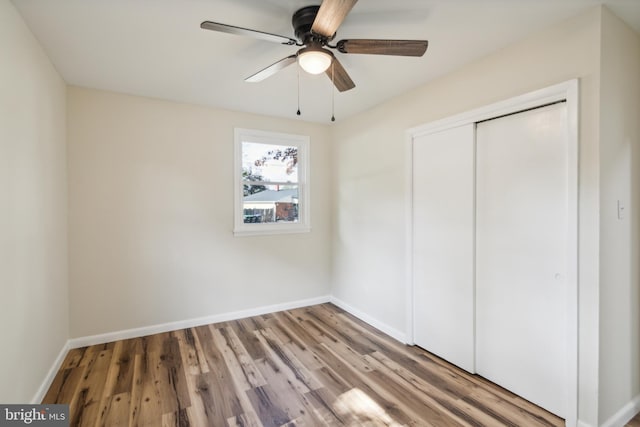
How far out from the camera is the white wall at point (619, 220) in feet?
5.71

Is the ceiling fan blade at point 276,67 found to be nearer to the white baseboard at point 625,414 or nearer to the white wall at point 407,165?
the white wall at point 407,165

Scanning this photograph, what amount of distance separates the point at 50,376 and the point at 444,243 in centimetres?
331

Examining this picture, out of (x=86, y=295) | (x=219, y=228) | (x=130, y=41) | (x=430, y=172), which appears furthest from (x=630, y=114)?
(x=86, y=295)

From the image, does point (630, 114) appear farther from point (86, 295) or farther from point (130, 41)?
point (86, 295)

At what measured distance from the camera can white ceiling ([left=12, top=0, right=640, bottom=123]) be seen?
5.66 feet

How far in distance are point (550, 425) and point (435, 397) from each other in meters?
0.66

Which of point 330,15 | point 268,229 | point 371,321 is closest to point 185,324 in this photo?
point 268,229

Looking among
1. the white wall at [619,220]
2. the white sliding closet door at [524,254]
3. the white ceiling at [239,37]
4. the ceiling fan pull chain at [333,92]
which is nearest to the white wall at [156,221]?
the white ceiling at [239,37]

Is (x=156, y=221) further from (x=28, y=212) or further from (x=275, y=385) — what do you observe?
(x=275, y=385)

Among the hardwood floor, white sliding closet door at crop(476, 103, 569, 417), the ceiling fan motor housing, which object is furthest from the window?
white sliding closet door at crop(476, 103, 569, 417)

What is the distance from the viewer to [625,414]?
1892 millimetres

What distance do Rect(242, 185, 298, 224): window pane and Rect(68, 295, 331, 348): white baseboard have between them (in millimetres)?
1102

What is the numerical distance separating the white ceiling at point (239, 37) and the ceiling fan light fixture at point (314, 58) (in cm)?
26

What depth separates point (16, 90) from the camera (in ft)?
5.78
